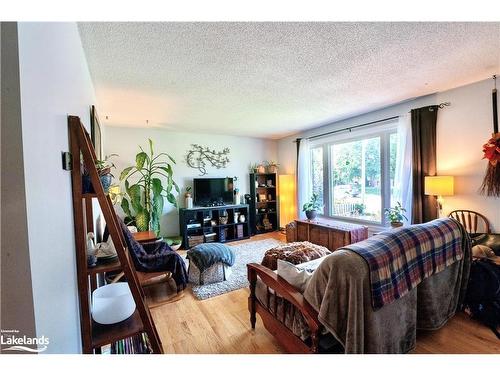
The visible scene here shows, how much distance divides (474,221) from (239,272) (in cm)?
286

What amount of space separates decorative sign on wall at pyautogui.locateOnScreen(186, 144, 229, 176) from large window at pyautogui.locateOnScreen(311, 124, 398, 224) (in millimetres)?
1970

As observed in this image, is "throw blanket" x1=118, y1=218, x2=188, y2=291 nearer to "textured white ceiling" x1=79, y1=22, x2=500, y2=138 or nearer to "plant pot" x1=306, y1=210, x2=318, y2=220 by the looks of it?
"textured white ceiling" x1=79, y1=22, x2=500, y2=138

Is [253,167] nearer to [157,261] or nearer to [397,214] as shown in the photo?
[397,214]

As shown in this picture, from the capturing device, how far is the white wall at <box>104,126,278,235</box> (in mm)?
4059

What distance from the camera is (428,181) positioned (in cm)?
262

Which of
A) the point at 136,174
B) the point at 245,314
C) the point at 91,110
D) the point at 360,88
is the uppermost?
the point at 360,88

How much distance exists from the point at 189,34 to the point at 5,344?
69.9 inches

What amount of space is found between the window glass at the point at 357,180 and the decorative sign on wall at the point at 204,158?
2.32 m

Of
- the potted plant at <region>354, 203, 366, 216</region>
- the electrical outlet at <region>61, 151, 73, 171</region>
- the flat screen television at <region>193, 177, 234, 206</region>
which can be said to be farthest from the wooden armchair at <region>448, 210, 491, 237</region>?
the flat screen television at <region>193, 177, 234, 206</region>

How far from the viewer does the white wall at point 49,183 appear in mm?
661

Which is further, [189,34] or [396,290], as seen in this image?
[189,34]

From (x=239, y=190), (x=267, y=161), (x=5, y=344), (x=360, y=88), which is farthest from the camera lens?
(x=267, y=161)

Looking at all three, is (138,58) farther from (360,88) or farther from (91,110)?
(360,88)
